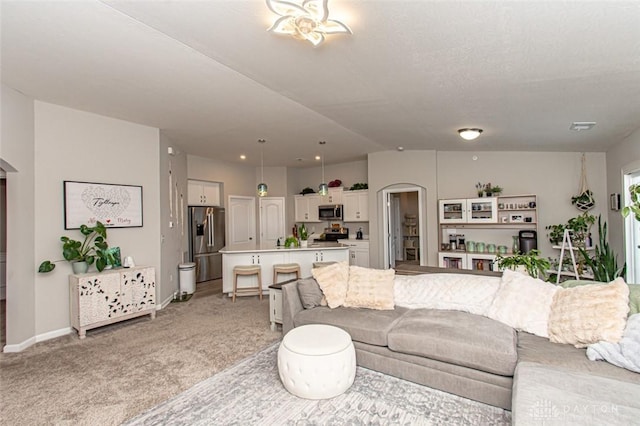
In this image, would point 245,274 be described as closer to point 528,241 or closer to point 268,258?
point 268,258

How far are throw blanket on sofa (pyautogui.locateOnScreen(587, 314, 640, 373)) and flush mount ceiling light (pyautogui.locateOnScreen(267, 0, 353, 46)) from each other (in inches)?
101

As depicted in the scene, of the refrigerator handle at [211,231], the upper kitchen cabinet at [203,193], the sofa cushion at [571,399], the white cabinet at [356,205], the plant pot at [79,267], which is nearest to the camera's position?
the sofa cushion at [571,399]

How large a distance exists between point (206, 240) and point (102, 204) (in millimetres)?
2981

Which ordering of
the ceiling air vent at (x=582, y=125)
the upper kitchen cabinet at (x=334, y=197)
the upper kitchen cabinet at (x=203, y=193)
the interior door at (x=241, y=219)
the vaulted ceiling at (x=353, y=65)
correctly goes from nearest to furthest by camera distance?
the vaulted ceiling at (x=353, y=65) → the ceiling air vent at (x=582, y=125) → the upper kitchen cabinet at (x=203, y=193) → the interior door at (x=241, y=219) → the upper kitchen cabinet at (x=334, y=197)

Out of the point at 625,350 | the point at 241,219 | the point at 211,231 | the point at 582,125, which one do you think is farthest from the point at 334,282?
the point at 241,219

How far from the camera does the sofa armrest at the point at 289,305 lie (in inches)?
129

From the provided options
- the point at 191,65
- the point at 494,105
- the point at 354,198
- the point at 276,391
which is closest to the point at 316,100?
the point at 191,65

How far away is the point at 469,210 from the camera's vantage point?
5840 mm

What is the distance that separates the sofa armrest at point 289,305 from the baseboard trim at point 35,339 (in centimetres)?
275

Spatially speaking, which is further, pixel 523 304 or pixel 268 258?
pixel 268 258

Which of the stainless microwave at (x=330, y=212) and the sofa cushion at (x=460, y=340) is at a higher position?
the stainless microwave at (x=330, y=212)

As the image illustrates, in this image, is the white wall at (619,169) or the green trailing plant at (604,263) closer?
the white wall at (619,169)

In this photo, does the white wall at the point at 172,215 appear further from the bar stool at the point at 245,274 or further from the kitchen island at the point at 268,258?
the bar stool at the point at 245,274

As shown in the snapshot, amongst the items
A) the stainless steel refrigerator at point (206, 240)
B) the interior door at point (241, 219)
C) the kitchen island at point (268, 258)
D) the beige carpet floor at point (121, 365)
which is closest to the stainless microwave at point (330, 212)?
the interior door at point (241, 219)
